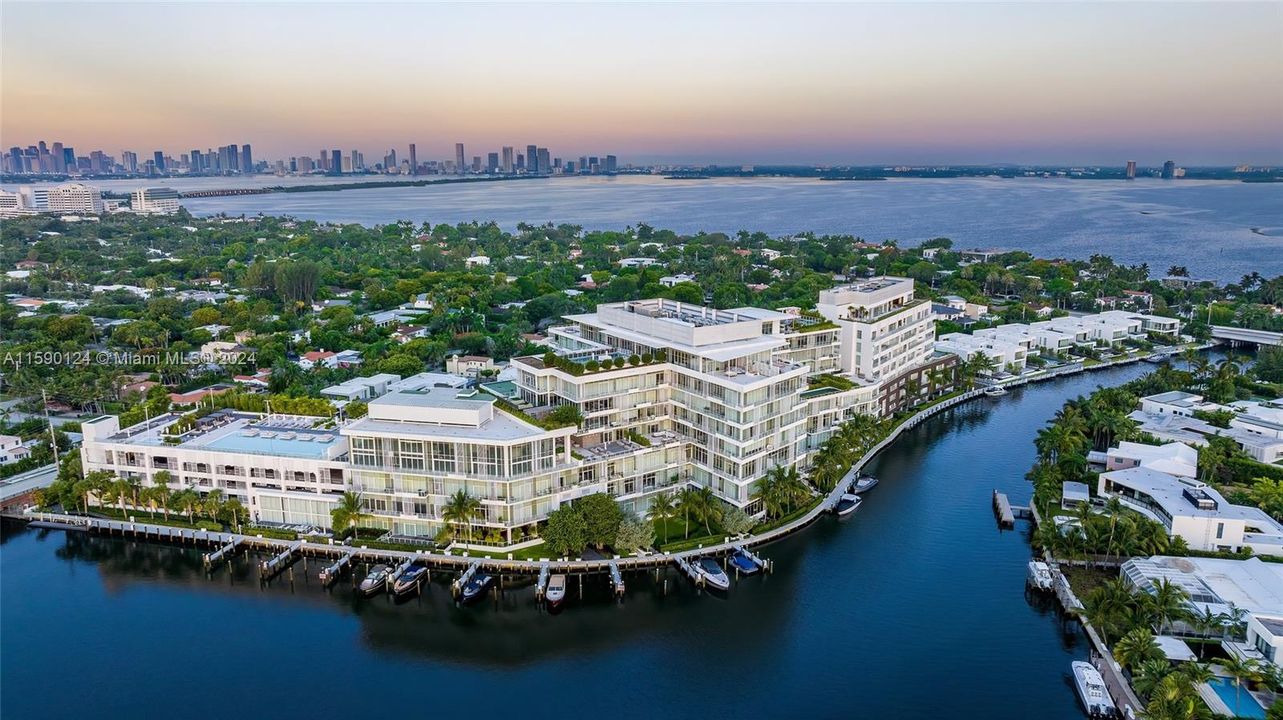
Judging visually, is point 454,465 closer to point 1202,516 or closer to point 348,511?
point 348,511

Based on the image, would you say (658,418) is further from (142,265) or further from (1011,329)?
(142,265)

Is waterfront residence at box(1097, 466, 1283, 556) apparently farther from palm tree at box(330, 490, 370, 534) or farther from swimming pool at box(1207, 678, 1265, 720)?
palm tree at box(330, 490, 370, 534)

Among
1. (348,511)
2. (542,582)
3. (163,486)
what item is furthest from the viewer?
(163,486)

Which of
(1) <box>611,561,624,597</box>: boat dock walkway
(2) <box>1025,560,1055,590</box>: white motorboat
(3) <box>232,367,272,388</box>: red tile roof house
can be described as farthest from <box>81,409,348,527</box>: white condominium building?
(2) <box>1025,560,1055,590</box>: white motorboat

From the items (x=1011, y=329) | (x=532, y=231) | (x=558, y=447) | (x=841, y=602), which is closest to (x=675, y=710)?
(x=841, y=602)

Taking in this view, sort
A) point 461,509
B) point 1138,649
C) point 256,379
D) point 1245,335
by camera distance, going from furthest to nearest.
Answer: point 1245,335
point 256,379
point 461,509
point 1138,649

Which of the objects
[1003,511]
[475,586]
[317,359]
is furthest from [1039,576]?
[317,359]

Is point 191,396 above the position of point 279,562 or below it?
above
